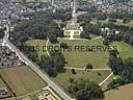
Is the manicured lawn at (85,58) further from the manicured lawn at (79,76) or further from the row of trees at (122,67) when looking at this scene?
the manicured lawn at (79,76)

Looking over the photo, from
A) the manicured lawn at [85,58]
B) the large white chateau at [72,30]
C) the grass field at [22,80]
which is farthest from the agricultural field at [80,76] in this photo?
the large white chateau at [72,30]

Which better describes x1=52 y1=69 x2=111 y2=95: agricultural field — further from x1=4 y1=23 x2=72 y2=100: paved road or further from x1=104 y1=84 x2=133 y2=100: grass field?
x1=104 y1=84 x2=133 y2=100: grass field

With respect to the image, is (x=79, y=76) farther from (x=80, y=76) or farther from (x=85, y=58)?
(x=85, y=58)

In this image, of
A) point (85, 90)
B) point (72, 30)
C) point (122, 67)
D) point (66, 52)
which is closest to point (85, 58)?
point (66, 52)

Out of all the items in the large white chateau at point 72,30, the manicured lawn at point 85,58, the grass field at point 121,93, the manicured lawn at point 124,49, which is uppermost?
the large white chateau at point 72,30

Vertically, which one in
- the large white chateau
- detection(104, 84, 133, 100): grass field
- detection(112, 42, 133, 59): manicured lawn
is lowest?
detection(112, 42, 133, 59): manicured lawn

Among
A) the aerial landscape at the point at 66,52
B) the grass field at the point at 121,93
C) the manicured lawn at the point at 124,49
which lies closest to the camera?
the grass field at the point at 121,93

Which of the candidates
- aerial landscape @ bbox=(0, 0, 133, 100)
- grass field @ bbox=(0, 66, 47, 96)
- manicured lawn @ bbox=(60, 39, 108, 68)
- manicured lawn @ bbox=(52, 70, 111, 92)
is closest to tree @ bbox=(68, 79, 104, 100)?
aerial landscape @ bbox=(0, 0, 133, 100)
